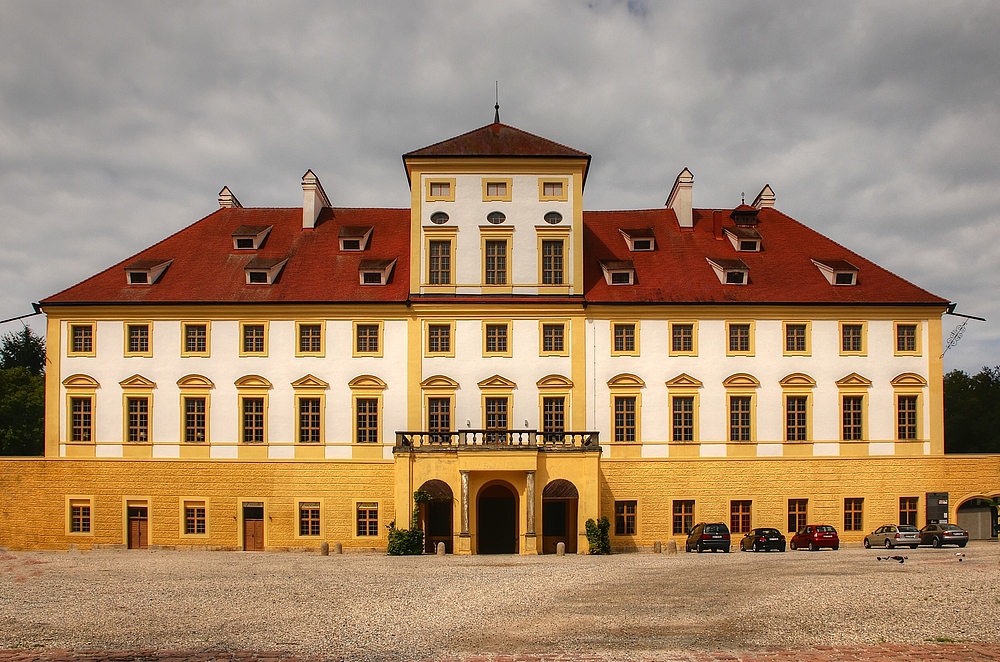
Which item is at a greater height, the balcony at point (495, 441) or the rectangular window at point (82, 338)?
the rectangular window at point (82, 338)

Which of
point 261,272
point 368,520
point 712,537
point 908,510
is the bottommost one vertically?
point 712,537

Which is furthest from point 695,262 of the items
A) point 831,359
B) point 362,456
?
point 362,456

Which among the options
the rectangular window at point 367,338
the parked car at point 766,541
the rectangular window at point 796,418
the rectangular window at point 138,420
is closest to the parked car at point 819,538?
the parked car at point 766,541

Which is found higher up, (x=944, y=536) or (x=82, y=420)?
(x=82, y=420)

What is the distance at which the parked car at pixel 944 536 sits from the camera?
34.0 meters

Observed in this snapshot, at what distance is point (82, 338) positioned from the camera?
38656 millimetres

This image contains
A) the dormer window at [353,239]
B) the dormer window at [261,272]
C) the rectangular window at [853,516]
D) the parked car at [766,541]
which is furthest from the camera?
the dormer window at [353,239]

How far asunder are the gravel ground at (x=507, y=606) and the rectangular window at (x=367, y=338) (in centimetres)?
1200

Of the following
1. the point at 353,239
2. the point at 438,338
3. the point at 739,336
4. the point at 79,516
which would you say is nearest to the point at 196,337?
the point at 353,239

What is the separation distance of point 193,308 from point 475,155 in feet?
46.6

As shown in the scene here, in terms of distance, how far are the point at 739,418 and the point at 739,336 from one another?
362 centimetres

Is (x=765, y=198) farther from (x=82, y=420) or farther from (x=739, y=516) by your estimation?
(x=82, y=420)

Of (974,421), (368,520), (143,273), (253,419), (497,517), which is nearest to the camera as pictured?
(497,517)

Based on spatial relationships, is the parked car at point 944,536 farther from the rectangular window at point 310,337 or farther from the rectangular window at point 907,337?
the rectangular window at point 310,337
